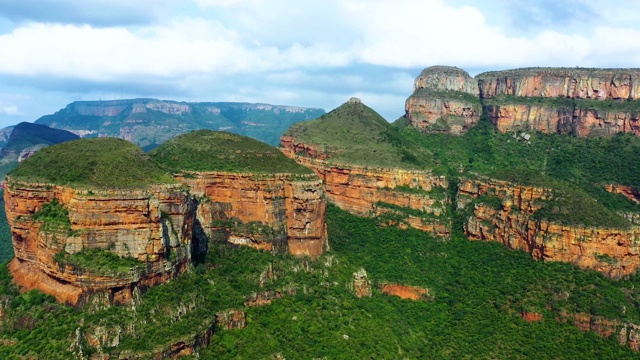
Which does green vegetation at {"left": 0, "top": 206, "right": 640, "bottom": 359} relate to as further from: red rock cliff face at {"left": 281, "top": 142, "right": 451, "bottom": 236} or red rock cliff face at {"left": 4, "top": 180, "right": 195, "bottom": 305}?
red rock cliff face at {"left": 281, "top": 142, "right": 451, "bottom": 236}

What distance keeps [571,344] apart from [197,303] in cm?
3723

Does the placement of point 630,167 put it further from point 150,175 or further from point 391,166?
point 150,175

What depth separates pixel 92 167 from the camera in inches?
1732

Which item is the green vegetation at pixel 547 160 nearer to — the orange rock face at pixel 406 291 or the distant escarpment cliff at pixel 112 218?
the orange rock face at pixel 406 291

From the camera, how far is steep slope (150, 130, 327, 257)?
57.6 metres

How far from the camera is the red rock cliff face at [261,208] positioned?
57406mm

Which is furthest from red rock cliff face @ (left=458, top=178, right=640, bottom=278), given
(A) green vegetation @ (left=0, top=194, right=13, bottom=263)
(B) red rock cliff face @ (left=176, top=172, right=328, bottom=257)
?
(A) green vegetation @ (left=0, top=194, right=13, bottom=263)

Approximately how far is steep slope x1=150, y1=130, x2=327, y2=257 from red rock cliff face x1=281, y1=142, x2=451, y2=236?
19.7 meters

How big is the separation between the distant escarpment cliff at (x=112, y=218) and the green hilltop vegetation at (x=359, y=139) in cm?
2977

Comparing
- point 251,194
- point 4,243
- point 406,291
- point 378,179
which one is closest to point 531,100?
point 378,179

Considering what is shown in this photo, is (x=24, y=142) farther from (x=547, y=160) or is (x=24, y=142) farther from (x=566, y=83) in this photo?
(x=566, y=83)

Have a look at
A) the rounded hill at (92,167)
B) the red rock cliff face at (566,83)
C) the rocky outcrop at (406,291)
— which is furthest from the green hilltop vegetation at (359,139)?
the rounded hill at (92,167)

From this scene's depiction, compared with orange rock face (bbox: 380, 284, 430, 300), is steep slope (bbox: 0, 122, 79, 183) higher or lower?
higher

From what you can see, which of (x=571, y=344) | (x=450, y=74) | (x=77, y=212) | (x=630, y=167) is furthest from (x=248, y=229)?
(x=450, y=74)
